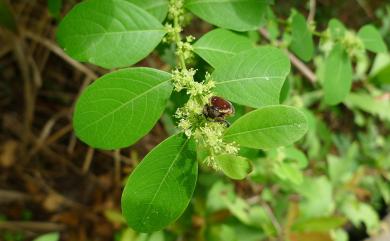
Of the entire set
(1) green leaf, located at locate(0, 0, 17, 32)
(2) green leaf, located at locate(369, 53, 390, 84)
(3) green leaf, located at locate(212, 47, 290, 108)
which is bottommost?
(3) green leaf, located at locate(212, 47, 290, 108)

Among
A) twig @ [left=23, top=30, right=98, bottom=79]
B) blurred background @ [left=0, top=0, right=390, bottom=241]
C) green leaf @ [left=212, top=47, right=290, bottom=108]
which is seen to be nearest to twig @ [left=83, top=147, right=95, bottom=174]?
blurred background @ [left=0, top=0, right=390, bottom=241]

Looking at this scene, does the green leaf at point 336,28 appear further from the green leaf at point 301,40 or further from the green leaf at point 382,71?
the green leaf at point 382,71

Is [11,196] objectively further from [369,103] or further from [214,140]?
[369,103]

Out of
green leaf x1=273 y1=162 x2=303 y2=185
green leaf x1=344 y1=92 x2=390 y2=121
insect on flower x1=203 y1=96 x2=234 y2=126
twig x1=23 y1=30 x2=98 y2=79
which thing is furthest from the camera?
green leaf x1=344 y1=92 x2=390 y2=121

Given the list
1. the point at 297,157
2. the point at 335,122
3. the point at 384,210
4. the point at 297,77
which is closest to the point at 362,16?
the point at 335,122

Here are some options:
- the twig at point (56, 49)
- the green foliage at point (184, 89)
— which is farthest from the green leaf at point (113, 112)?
the twig at point (56, 49)

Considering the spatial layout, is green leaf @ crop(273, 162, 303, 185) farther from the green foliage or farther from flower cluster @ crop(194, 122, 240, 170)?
flower cluster @ crop(194, 122, 240, 170)

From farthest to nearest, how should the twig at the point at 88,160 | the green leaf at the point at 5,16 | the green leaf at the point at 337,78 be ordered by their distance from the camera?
the twig at the point at 88,160 < the green leaf at the point at 5,16 < the green leaf at the point at 337,78

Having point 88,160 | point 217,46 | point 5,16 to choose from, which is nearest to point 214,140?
point 217,46
